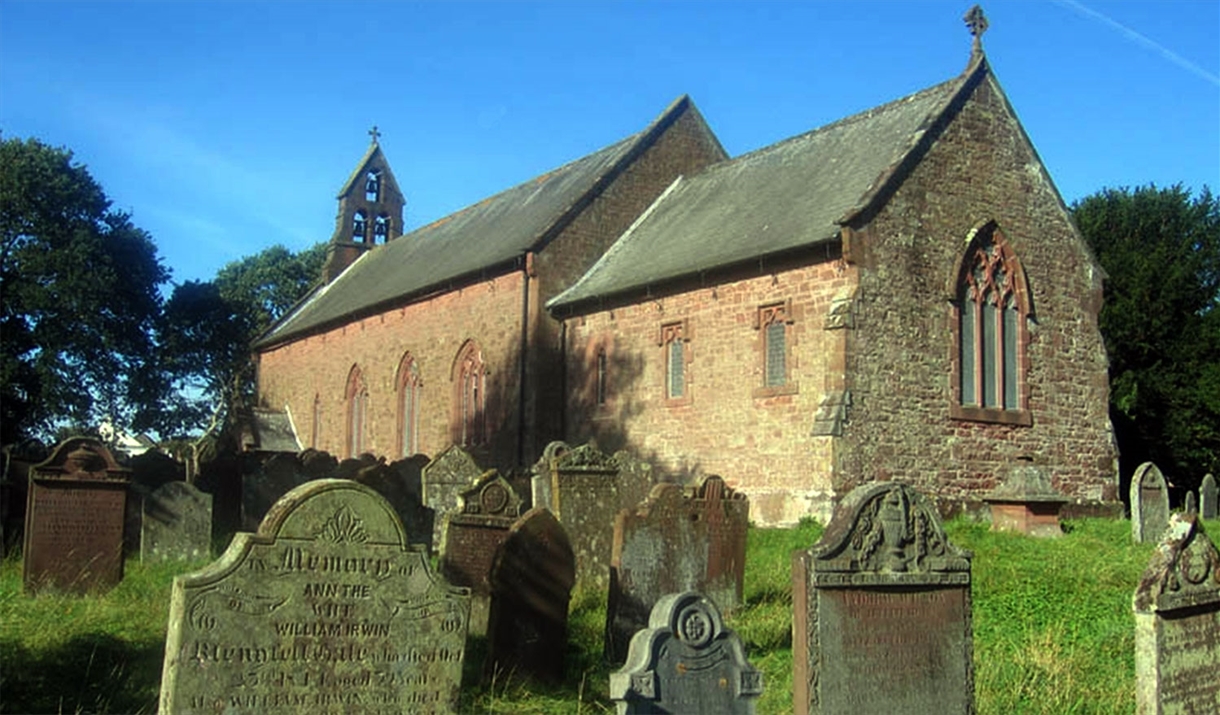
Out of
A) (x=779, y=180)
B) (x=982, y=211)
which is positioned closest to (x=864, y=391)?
(x=982, y=211)

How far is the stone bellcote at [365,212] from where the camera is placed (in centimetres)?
4825

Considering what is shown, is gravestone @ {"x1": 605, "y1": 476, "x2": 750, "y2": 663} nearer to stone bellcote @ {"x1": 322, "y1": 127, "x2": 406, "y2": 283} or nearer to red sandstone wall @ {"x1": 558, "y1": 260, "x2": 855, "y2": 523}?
red sandstone wall @ {"x1": 558, "y1": 260, "x2": 855, "y2": 523}

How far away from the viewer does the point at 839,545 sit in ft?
26.6

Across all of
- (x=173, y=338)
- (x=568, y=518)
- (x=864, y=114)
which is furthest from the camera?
(x=173, y=338)

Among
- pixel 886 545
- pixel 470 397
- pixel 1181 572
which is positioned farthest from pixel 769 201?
pixel 886 545

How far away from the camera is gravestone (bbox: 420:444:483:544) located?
1962 centimetres

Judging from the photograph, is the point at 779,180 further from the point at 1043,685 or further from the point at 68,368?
the point at 68,368

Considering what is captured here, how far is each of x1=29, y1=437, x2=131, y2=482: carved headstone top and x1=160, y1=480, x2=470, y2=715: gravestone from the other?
25.9ft

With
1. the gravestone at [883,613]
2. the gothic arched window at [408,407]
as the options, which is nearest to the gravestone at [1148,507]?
the gravestone at [883,613]

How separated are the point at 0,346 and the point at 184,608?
130ft

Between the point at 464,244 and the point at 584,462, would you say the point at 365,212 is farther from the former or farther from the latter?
the point at 584,462

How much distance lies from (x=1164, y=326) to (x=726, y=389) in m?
17.6

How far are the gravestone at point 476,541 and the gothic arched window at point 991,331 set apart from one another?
12677 mm

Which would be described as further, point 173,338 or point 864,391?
point 173,338
